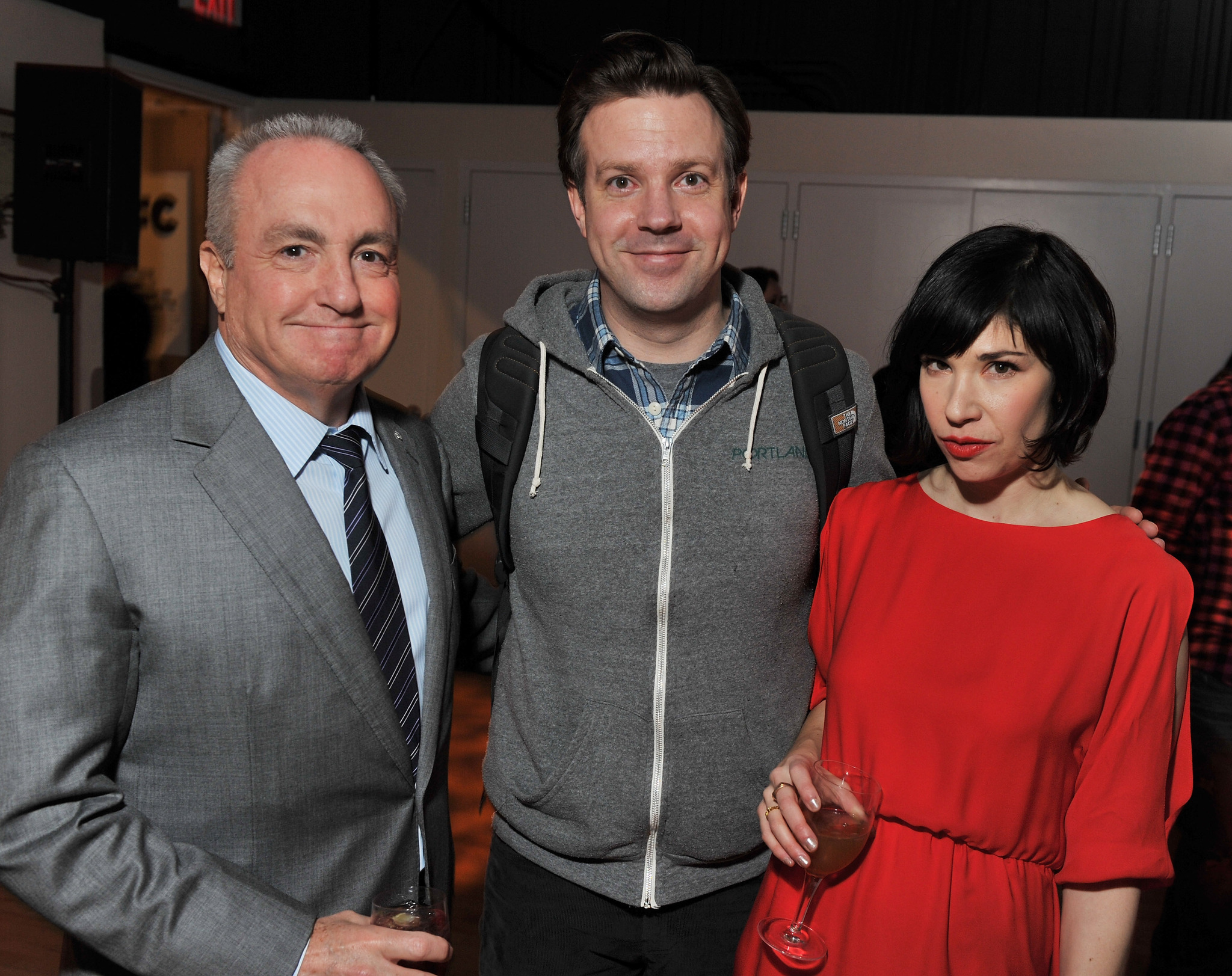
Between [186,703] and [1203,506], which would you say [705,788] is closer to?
[186,703]

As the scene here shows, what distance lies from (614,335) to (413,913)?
991 millimetres

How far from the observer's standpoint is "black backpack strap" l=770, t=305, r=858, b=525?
67.0 inches

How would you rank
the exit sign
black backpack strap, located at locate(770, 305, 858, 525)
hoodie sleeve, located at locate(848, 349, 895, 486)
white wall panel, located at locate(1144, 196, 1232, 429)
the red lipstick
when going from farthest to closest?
white wall panel, located at locate(1144, 196, 1232, 429) → the exit sign → hoodie sleeve, located at locate(848, 349, 895, 486) → black backpack strap, located at locate(770, 305, 858, 525) → the red lipstick

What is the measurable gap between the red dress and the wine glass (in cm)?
7

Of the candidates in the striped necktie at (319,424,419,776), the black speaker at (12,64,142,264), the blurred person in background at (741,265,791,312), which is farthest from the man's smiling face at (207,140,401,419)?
the black speaker at (12,64,142,264)

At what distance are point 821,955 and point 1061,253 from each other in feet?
3.26

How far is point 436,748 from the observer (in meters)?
1.51

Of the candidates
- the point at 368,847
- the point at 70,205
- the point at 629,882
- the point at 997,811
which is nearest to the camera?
the point at 997,811

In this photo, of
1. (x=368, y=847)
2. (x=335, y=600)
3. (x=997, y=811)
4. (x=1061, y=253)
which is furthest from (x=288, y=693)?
(x=1061, y=253)

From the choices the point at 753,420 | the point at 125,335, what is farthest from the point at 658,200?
the point at 125,335

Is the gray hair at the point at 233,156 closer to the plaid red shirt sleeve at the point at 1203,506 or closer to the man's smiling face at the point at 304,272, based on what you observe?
the man's smiling face at the point at 304,272

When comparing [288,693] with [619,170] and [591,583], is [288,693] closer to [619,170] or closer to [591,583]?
[591,583]

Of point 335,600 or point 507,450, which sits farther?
point 507,450

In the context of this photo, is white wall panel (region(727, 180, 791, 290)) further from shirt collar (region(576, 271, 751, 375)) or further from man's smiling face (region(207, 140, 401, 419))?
man's smiling face (region(207, 140, 401, 419))
